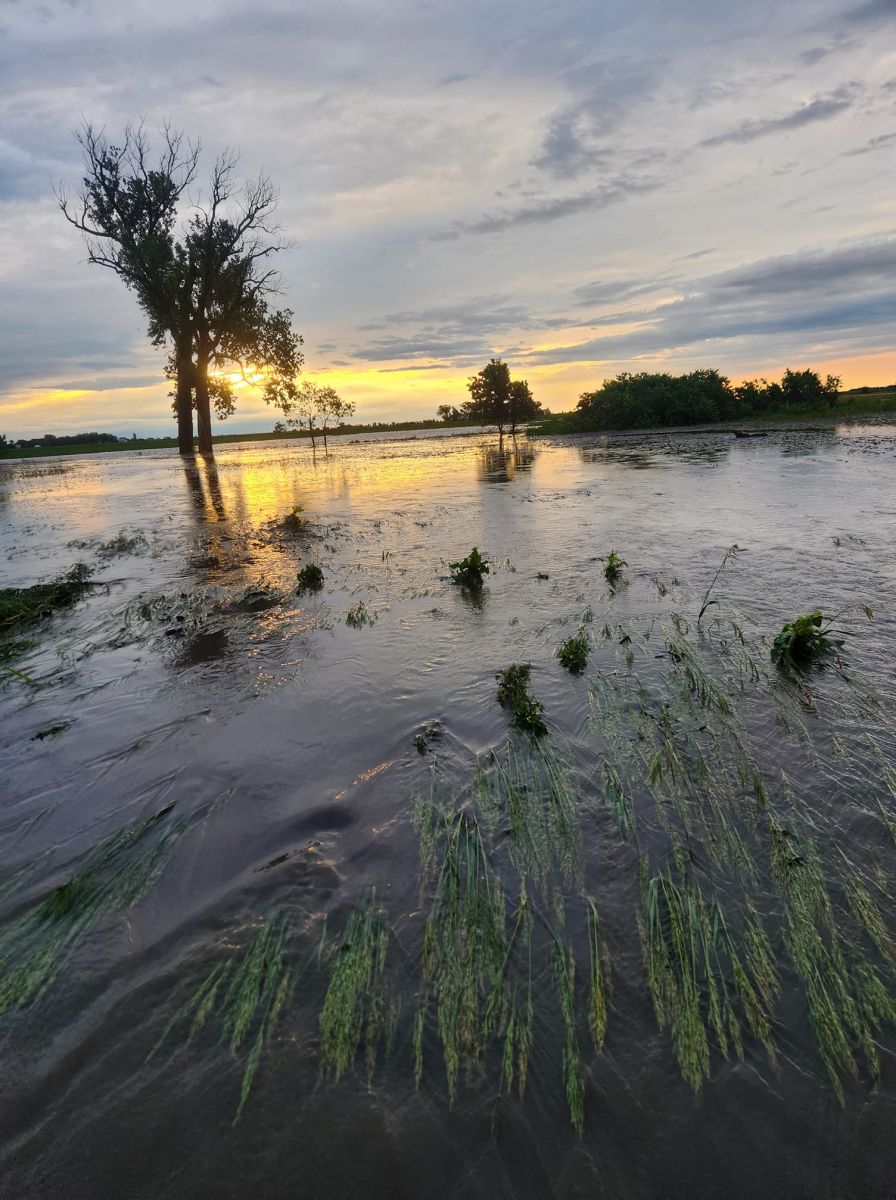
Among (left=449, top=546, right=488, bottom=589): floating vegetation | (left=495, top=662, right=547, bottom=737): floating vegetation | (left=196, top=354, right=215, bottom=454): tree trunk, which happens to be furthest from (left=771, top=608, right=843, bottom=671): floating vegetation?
(left=196, top=354, right=215, bottom=454): tree trunk

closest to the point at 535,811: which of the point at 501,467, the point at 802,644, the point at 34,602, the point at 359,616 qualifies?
the point at 802,644

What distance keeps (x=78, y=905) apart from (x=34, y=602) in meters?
7.39

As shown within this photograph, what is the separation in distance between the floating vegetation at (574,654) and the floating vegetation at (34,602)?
6.99m

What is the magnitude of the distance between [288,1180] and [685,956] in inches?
77.0

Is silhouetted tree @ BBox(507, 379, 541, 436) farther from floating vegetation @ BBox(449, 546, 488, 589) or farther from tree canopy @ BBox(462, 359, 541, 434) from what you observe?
floating vegetation @ BBox(449, 546, 488, 589)

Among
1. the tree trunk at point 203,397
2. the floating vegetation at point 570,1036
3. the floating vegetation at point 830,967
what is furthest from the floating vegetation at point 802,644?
the tree trunk at point 203,397

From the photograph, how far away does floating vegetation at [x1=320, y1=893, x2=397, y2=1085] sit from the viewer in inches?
101

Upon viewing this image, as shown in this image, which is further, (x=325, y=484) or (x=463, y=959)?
(x=325, y=484)

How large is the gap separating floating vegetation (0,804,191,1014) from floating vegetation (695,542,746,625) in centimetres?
632

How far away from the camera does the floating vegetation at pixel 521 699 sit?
498 cm

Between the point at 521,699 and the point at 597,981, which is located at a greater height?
the point at 521,699

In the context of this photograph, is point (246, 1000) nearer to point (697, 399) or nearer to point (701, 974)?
point (701, 974)

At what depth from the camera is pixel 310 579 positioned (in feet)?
32.9

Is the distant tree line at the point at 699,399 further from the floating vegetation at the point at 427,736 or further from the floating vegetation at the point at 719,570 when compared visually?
the floating vegetation at the point at 427,736
